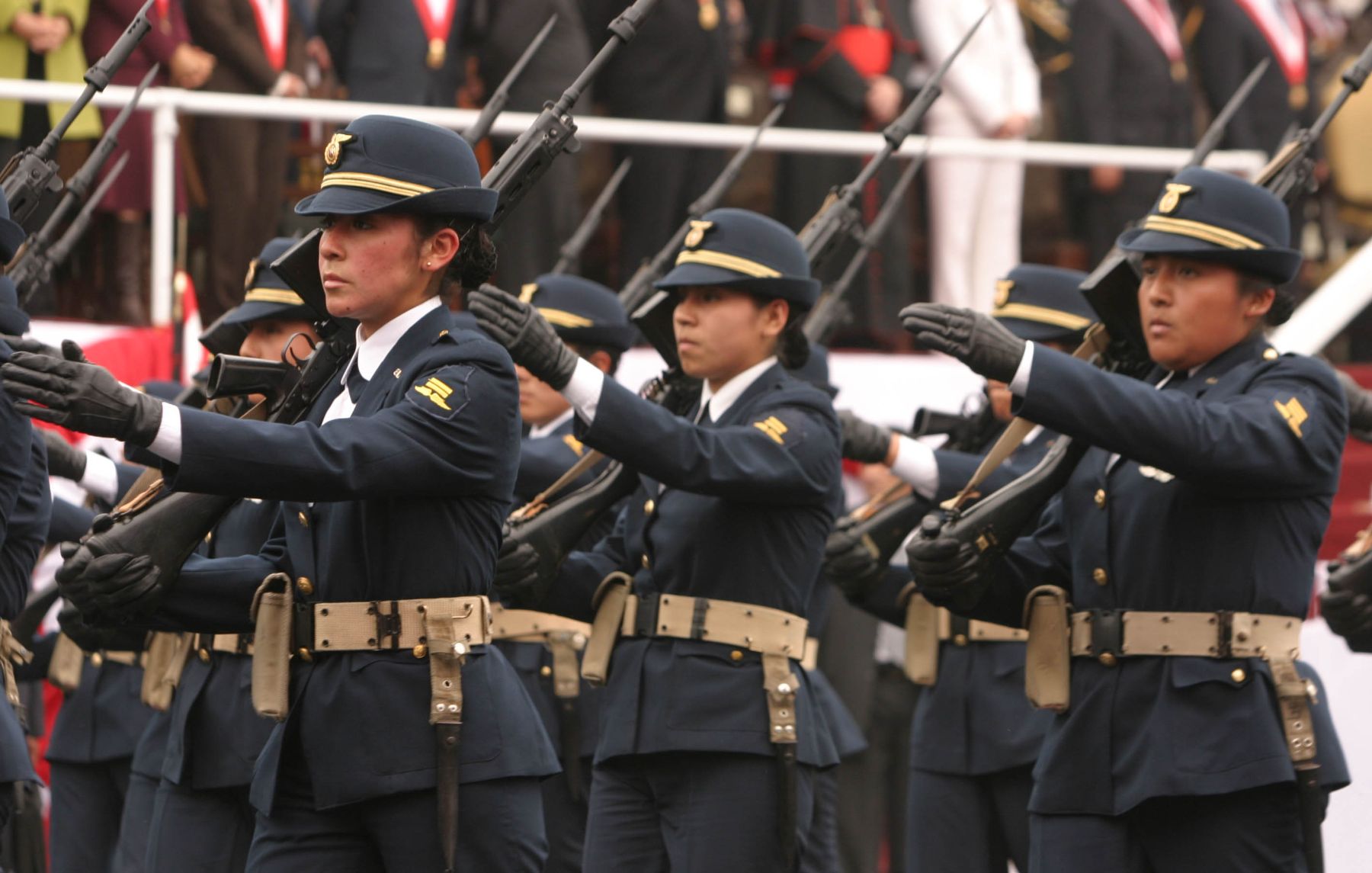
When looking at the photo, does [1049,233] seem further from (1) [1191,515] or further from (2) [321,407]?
(2) [321,407]

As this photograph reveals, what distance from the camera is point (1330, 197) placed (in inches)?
510

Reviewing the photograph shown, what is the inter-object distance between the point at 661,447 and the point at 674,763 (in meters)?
0.95

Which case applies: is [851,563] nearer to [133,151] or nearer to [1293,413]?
[1293,413]

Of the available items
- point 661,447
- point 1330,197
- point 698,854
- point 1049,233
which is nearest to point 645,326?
point 661,447

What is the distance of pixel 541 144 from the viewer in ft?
19.9

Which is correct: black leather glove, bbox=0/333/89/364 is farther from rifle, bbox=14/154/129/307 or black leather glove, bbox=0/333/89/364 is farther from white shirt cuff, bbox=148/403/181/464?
rifle, bbox=14/154/129/307

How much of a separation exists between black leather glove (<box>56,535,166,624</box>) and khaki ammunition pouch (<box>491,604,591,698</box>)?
9.99 feet

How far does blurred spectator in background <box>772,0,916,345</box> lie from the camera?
1127cm

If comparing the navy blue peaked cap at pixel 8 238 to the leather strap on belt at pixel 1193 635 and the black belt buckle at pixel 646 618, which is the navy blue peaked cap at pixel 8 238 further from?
the leather strap on belt at pixel 1193 635

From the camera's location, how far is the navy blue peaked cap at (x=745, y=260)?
22.0ft

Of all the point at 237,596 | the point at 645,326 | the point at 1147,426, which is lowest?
the point at 237,596

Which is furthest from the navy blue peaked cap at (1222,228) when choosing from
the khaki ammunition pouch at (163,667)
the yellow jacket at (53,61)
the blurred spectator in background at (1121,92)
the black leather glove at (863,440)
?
the blurred spectator in background at (1121,92)

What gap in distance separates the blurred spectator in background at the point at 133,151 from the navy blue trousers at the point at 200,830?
4.01 metres

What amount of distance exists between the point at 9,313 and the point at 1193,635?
9.31 ft
